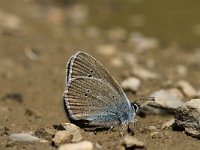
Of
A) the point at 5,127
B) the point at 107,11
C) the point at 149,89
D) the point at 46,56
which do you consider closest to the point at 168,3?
the point at 107,11

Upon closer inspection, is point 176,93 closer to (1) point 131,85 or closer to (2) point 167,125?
(1) point 131,85

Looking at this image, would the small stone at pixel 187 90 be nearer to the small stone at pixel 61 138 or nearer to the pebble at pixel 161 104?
the pebble at pixel 161 104

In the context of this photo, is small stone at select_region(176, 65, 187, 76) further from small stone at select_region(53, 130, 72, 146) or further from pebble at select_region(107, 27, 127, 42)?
small stone at select_region(53, 130, 72, 146)

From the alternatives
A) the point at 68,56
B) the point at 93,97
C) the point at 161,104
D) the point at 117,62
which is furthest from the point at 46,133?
the point at 68,56

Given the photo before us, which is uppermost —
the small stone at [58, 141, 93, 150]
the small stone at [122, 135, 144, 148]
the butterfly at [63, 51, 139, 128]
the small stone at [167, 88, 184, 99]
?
the small stone at [167, 88, 184, 99]

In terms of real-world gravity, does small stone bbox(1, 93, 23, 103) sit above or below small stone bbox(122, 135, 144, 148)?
above

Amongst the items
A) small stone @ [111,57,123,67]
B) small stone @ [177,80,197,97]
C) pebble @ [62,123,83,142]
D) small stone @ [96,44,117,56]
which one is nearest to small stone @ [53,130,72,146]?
pebble @ [62,123,83,142]

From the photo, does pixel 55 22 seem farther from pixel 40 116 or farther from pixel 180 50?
pixel 40 116
